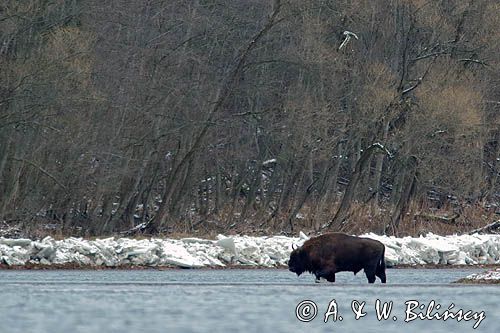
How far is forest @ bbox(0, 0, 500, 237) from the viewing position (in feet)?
144

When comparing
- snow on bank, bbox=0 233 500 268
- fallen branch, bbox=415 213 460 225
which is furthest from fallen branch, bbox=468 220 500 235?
snow on bank, bbox=0 233 500 268

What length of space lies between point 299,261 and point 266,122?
2028cm

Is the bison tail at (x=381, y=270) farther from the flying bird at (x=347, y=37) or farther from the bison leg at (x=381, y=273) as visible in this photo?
the flying bird at (x=347, y=37)

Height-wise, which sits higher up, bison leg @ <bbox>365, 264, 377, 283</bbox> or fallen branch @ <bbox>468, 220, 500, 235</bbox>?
bison leg @ <bbox>365, 264, 377, 283</bbox>

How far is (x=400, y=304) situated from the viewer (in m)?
21.6

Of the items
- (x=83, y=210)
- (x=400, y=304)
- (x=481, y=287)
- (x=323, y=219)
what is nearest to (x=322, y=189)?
(x=323, y=219)

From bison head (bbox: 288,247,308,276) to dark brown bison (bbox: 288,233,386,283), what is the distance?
37 mm

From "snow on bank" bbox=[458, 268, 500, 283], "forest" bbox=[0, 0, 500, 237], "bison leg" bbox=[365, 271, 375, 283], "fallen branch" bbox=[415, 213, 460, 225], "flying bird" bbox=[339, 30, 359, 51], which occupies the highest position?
"flying bird" bbox=[339, 30, 359, 51]

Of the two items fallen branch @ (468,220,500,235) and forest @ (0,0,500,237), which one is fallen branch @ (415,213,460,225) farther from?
fallen branch @ (468,220,500,235)

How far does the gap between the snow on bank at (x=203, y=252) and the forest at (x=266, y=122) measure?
301 inches

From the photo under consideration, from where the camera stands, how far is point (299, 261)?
93.9ft

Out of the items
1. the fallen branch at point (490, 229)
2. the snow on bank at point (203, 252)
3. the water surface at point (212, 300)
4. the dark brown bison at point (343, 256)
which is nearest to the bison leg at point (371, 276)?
the dark brown bison at point (343, 256)

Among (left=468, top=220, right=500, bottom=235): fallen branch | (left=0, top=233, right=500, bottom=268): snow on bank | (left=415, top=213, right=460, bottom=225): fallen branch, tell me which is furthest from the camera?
(left=415, top=213, right=460, bottom=225): fallen branch

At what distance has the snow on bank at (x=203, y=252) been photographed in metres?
33.7
